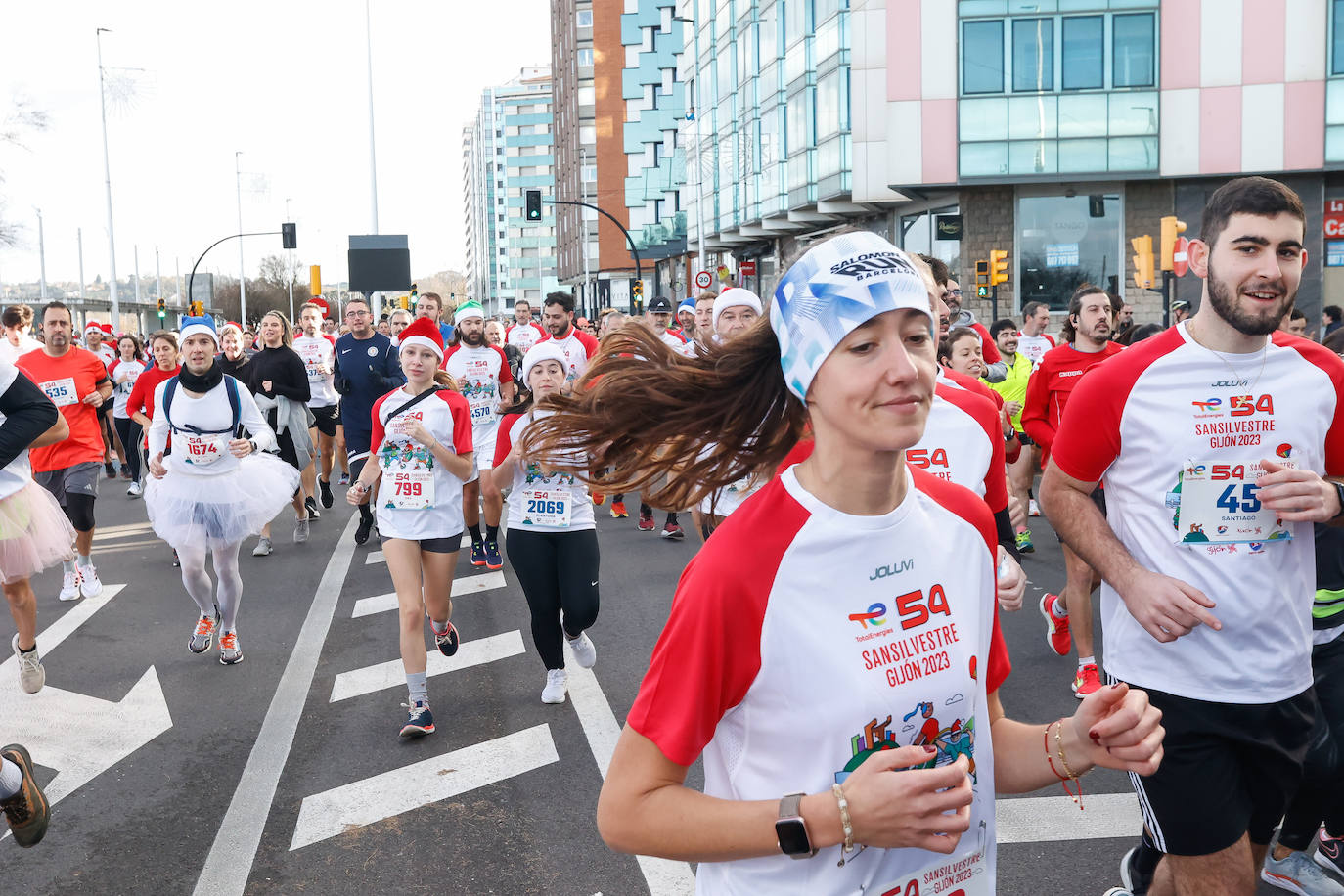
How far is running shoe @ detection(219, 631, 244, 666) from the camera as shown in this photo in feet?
26.5

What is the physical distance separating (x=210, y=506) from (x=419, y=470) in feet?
6.76

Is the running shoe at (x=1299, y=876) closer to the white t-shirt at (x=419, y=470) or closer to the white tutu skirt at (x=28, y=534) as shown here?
the white t-shirt at (x=419, y=470)

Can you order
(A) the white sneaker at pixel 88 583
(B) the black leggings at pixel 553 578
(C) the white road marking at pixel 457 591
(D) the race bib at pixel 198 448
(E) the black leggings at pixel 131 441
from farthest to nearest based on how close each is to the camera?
(E) the black leggings at pixel 131 441 → (A) the white sneaker at pixel 88 583 → (C) the white road marking at pixel 457 591 → (D) the race bib at pixel 198 448 → (B) the black leggings at pixel 553 578

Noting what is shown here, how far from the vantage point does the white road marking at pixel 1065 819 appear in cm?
506

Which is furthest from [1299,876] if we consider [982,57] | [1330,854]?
[982,57]

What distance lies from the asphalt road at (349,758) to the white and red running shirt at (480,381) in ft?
9.89

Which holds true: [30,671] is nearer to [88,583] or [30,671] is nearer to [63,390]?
[88,583]

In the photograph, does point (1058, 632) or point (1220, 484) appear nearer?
point (1220, 484)

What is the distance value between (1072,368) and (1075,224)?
2523 cm

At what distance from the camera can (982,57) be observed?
1254 inches

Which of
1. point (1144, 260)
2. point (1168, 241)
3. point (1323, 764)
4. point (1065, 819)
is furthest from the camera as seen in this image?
point (1144, 260)

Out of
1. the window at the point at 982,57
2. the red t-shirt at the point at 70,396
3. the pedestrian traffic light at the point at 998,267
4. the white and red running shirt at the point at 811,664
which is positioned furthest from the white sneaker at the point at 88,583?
the window at the point at 982,57

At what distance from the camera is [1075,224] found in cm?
3222

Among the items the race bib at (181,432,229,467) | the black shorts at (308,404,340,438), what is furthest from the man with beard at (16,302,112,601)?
the black shorts at (308,404,340,438)
